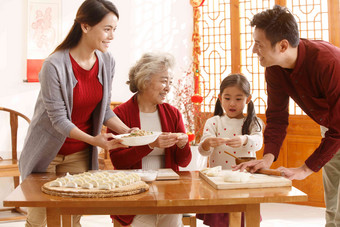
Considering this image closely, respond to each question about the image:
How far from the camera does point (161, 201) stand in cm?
167

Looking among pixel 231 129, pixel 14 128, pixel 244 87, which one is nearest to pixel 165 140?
pixel 231 129

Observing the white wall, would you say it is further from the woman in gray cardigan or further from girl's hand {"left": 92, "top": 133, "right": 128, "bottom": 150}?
girl's hand {"left": 92, "top": 133, "right": 128, "bottom": 150}

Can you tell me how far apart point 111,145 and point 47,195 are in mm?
459

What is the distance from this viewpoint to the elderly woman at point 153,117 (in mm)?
2418

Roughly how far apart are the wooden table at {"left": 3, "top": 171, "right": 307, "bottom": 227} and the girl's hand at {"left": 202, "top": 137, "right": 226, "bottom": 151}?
49 centimetres

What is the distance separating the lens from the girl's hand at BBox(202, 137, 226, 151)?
2.33 m

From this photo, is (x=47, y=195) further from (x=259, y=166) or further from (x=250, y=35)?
(x=250, y=35)

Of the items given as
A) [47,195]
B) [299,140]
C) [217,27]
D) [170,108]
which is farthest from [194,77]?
[47,195]

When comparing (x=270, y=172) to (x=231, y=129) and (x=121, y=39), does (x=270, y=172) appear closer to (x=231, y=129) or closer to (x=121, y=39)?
(x=231, y=129)

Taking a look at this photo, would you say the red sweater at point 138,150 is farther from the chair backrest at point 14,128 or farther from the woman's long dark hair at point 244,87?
the chair backrest at point 14,128

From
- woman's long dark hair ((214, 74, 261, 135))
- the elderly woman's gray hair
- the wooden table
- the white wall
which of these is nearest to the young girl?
woman's long dark hair ((214, 74, 261, 135))

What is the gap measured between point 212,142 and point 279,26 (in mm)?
714

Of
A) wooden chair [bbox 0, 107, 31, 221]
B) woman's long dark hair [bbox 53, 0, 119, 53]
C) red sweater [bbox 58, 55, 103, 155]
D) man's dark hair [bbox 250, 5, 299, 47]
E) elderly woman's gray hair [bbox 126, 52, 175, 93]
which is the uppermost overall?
woman's long dark hair [bbox 53, 0, 119, 53]

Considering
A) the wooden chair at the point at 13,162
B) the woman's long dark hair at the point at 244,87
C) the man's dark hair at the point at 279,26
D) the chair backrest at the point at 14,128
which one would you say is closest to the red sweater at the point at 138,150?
the woman's long dark hair at the point at 244,87
